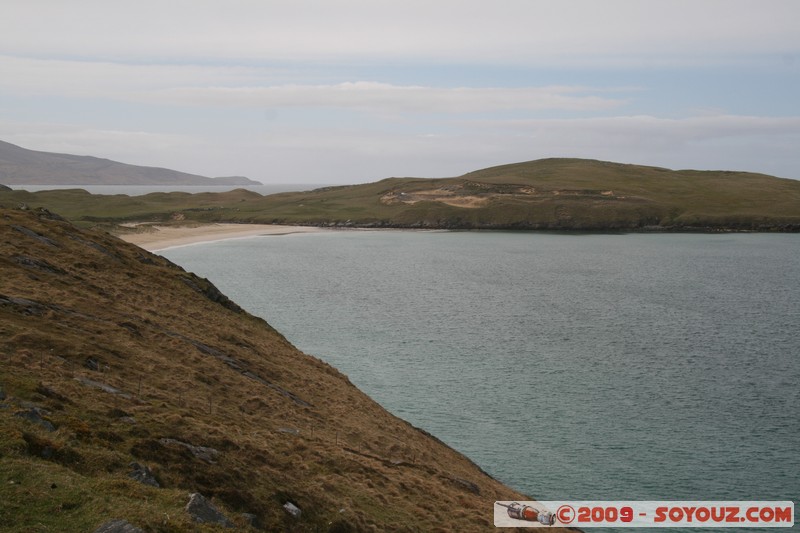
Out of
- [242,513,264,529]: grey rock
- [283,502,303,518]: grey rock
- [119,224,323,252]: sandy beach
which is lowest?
[283,502,303,518]: grey rock

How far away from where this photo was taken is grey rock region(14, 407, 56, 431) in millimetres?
18781

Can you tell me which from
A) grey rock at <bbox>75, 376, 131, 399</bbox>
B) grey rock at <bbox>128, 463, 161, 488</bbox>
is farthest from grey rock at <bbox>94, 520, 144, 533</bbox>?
grey rock at <bbox>75, 376, 131, 399</bbox>

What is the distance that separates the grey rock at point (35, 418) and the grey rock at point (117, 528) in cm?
539

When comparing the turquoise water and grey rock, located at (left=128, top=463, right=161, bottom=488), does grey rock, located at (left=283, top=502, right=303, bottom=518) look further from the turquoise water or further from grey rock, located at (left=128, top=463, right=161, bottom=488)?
the turquoise water

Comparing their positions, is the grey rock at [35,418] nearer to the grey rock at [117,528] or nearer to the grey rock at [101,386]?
the grey rock at [101,386]

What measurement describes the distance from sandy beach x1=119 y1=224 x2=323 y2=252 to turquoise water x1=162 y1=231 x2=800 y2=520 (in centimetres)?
1349

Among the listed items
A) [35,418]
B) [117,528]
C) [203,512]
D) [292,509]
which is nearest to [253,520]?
[292,509]

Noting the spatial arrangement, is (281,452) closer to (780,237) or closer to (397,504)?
(397,504)

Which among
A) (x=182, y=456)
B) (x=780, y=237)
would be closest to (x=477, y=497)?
(x=182, y=456)

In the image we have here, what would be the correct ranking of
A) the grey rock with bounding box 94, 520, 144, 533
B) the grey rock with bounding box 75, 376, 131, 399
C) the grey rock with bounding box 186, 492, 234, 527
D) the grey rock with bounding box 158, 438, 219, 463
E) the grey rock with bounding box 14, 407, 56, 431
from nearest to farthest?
the grey rock with bounding box 94, 520, 144, 533 < the grey rock with bounding box 186, 492, 234, 527 < the grey rock with bounding box 14, 407, 56, 431 < the grey rock with bounding box 158, 438, 219, 463 < the grey rock with bounding box 75, 376, 131, 399

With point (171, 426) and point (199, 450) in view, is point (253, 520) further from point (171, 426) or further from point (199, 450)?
point (171, 426)

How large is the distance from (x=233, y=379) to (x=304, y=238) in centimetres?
13834

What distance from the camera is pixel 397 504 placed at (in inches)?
920

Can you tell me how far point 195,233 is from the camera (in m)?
167
